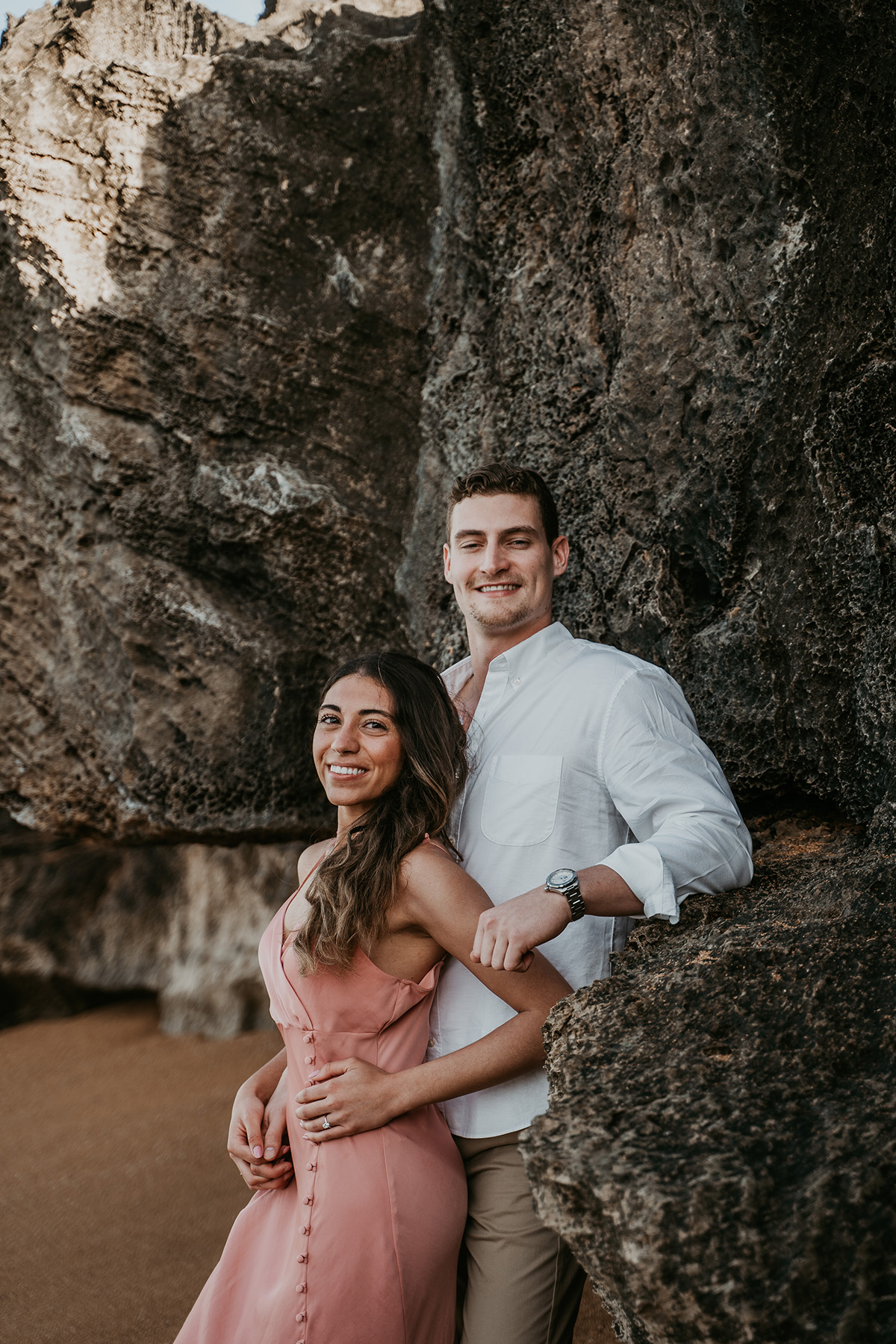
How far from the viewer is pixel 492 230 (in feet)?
12.2

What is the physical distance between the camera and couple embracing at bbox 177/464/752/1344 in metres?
1.89

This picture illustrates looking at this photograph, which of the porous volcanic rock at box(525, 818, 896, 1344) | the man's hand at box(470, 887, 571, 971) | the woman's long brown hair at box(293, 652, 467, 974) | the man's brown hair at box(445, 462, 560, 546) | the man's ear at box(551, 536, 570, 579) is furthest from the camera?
the man's ear at box(551, 536, 570, 579)

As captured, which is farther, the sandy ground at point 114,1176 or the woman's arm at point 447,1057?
the sandy ground at point 114,1176

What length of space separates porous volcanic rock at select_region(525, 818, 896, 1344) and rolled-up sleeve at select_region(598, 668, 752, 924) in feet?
0.39

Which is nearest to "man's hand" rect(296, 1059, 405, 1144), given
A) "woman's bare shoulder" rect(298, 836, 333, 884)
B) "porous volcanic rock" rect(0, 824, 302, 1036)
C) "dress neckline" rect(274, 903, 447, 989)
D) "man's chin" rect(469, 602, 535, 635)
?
"dress neckline" rect(274, 903, 447, 989)

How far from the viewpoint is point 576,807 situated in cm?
228

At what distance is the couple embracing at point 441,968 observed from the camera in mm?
1891

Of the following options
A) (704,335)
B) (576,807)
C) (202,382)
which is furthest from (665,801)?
(202,382)

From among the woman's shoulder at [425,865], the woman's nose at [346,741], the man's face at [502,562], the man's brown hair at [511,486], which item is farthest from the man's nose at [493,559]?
the woman's shoulder at [425,865]

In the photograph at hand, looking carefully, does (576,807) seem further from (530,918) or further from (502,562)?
(502,562)

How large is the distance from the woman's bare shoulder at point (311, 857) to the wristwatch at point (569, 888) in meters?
0.70

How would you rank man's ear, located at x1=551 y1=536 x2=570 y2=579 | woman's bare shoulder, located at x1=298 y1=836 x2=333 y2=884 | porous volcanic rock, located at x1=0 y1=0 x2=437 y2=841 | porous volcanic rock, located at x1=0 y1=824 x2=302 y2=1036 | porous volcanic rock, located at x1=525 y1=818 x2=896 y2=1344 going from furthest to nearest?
porous volcanic rock, located at x1=0 y1=824 x2=302 y2=1036, porous volcanic rock, located at x1=0 y1=0 x2=437 y2=841, man's ear, located at x1=551 y1=536 x2=570 y2=579, woman's bare shoulder, located at x1=298 y1=836 x2=333 y2=884, porous volcanic rock, located at x1=525 y1=818 x2=896 y2=1344

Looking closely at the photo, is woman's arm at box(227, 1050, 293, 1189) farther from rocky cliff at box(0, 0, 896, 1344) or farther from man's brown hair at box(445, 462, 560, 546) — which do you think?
man's brown hair at box(445, 462, 560, 546)

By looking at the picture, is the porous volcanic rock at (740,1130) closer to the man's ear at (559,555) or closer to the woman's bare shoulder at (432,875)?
the woman's bare shoulder at (432,875)
